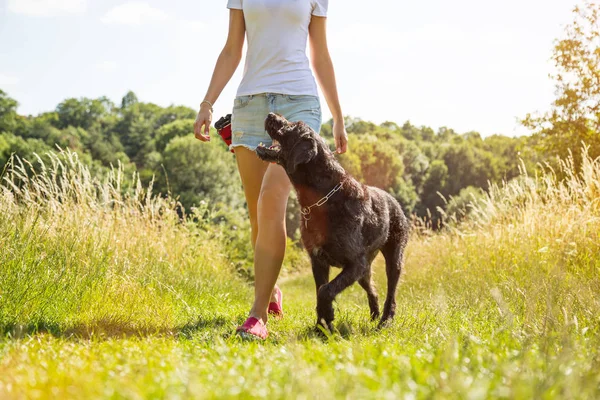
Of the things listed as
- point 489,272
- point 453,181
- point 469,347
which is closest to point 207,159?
point 453,181

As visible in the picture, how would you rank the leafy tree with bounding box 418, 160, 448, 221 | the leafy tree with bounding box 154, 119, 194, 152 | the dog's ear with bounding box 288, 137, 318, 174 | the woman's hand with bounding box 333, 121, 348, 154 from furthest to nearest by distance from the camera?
the leafy tree with bounding box 418, 160, 448, 221
the leafy tree with bounding box 154, 119, 194, 152
the woman's hand with bounding box 333, 121, 348, 154
the dog's ear with bounding box 288, 137, 318, 174

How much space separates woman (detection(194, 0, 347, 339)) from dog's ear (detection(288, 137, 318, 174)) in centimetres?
18

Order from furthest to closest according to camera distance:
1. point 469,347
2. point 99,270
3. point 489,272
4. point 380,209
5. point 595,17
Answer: point 595,17 < point 489,272 < point 99,270 < point 380,209 < point 469,347

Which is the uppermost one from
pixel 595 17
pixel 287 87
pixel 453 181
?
pixel 595 17

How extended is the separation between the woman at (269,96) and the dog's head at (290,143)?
14 cm

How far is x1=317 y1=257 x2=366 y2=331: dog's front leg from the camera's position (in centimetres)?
381

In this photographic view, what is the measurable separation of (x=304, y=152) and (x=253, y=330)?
1215 millimetres

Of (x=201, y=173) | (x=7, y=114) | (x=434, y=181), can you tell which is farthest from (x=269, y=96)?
(x=434, y=181)

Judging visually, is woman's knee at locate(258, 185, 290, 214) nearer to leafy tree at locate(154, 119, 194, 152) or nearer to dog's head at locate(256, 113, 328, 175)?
dog's head at locate(256, 113, 328, 175)

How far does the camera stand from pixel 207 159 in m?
40.9

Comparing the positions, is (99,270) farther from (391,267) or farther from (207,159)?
(207,159)

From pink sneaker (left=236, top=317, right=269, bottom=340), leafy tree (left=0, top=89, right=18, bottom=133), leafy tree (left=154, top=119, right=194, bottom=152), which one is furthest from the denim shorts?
leafy tree (left=154, top=119, right=194, bottom=152)

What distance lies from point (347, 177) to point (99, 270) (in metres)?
2.31

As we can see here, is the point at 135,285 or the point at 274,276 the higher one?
the point at 274,276
